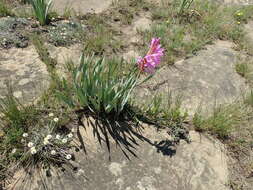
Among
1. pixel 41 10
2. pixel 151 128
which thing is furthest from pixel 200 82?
pixel 41 10

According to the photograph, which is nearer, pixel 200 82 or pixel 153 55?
pixel 153 55

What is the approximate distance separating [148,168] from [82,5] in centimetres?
323

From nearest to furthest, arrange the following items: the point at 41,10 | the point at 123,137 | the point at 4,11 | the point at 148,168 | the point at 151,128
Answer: the point at 148,168 < the point at 123,137 < the point at 151,128 < the point at 41,10 < the point at 4,11

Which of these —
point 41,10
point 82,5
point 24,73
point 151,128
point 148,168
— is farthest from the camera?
point 82,5

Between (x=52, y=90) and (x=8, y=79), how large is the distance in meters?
0.53

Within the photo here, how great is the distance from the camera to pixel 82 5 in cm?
425

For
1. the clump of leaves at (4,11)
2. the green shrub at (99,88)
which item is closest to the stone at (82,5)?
the clump of leaves at (4,11)

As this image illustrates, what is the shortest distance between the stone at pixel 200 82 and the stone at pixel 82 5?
5.90 ft

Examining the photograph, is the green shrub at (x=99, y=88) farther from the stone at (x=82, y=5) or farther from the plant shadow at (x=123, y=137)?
the stone at (x=82, y=5)

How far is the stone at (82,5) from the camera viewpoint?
4.09 m

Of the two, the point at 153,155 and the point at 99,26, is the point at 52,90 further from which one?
the point at 99,26

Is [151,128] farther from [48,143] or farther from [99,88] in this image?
[48,143]

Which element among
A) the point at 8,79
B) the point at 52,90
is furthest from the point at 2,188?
the point at 8,79

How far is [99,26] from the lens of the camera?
3.67 meters
